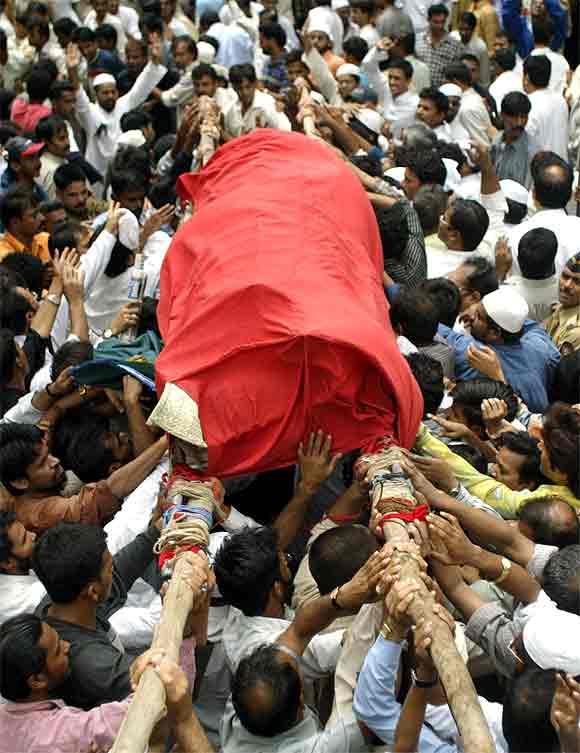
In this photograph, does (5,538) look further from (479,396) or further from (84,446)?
(479,396)

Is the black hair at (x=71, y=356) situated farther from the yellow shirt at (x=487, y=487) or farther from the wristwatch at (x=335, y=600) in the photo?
the wristwatch at (x=335, y=600)

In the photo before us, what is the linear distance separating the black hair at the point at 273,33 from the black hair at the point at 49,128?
111 inches

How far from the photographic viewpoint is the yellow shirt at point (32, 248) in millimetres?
5852

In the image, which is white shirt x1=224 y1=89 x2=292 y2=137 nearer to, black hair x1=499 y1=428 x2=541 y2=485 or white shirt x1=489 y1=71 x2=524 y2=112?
white shirt x1=489 y1=71 x2=524 y2=112

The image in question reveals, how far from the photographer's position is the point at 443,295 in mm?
4883

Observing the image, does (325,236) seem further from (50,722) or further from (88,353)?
(50,722)

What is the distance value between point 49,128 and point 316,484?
4.20m

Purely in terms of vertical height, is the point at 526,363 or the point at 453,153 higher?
the point at 526,363

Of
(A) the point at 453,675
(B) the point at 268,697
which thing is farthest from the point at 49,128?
(A) the point at 453,675

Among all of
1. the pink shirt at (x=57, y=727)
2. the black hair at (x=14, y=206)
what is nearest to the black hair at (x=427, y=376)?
the pink shirt at (x=57, y=727)

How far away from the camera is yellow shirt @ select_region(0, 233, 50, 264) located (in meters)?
5.85

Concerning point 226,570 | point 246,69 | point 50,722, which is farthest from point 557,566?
point 246,69

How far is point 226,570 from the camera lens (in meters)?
3.20

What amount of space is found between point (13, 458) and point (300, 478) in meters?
0.96
